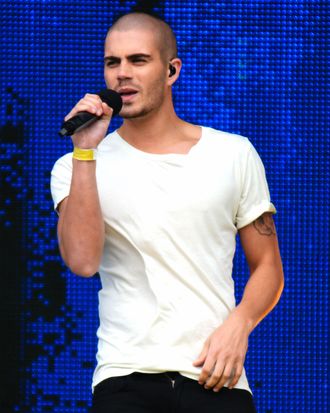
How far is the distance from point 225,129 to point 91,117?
1369 mm

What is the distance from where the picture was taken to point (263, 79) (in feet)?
11.3

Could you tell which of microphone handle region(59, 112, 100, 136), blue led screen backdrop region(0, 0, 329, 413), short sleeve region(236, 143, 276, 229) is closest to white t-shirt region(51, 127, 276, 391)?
short sleeve region(236, 143, 276, 229)

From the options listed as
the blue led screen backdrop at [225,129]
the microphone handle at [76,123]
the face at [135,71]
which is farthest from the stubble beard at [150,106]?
the blue led screen backdrop at [225,129]

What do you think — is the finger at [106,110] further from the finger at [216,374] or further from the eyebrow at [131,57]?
the finger at [216,374]

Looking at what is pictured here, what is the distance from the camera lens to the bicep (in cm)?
238

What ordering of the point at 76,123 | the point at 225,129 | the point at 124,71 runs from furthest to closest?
the point at 225,129
the point at 124,71
the point at 76,123

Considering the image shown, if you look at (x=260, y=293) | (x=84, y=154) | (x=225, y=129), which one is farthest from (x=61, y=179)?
(x=225, y=129)

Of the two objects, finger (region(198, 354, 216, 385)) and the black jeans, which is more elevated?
finger (region(198, 354, 216, 385))

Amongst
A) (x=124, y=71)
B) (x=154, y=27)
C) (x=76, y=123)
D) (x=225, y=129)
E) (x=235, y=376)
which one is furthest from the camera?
(x=225, y=129)

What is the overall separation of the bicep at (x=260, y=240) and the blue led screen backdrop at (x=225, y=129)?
105cm

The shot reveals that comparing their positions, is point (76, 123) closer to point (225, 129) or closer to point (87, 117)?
point (87, 117)

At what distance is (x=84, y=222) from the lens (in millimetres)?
2184

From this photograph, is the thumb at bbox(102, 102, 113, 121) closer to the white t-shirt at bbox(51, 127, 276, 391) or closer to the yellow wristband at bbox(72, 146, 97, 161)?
the yellow wristband at bbox(72, 146, 97, 161)

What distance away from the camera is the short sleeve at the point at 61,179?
232 cm
